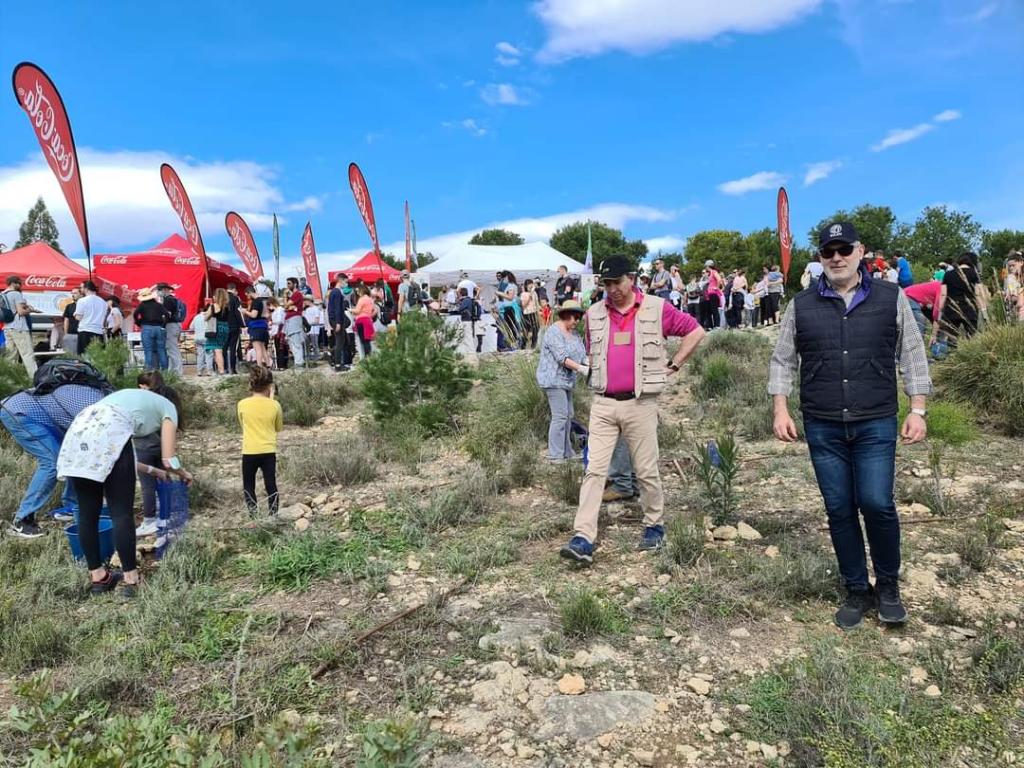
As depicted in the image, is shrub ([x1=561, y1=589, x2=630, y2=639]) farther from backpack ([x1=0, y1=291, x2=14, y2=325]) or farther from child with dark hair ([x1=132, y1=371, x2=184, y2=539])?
backpack ([x1=0, y1=291, x2=14, y2=325])

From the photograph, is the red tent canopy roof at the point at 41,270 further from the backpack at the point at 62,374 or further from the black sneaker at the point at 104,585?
the black sneaker at the point at 104,585

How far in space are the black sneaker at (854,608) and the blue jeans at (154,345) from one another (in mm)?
9833

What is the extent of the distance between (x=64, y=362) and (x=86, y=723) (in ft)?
9.75

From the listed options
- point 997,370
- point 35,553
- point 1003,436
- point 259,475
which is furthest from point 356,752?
point 997,370

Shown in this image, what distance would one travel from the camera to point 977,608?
10.8ft

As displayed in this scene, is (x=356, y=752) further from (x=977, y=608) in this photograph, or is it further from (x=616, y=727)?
(x=977, y=608)

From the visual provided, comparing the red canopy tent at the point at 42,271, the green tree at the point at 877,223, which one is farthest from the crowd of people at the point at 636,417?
the green tree at the point at 877,223

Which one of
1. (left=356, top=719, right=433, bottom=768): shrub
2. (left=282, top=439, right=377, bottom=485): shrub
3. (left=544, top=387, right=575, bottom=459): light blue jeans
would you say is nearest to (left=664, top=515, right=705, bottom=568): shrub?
(left=544, top=387, right=575, bottom=459): light blue jeans

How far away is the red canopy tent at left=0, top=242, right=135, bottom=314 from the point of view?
1764cm

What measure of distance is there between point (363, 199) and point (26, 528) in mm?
14717

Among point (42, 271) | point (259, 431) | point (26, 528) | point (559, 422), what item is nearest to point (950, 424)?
point (559, 422)

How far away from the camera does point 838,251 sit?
305 cm

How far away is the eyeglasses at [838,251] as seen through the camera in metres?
3.03

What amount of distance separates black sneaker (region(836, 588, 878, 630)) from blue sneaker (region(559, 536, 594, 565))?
1.32 m
